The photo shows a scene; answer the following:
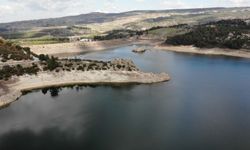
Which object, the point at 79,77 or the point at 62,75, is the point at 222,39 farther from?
the point at 62,75

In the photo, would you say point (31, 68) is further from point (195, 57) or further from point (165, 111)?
point (195, 57)

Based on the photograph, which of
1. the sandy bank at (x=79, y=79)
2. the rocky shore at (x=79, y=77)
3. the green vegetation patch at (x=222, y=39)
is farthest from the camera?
the green vegetation patch at (x=222, y=39)

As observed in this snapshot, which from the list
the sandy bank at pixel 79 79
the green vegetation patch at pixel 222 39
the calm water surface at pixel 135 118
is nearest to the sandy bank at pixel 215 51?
the green vegetation patch at pixel 222 39

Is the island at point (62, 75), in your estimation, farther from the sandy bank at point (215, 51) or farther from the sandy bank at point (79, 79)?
the sandy bank at point (215, 51)

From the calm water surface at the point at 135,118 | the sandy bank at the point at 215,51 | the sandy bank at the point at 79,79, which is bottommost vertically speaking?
the sandy bank at the point at 215,51

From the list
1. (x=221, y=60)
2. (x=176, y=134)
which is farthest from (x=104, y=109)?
(x=221, y=60)

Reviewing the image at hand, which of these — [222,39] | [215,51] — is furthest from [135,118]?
[222,39]
